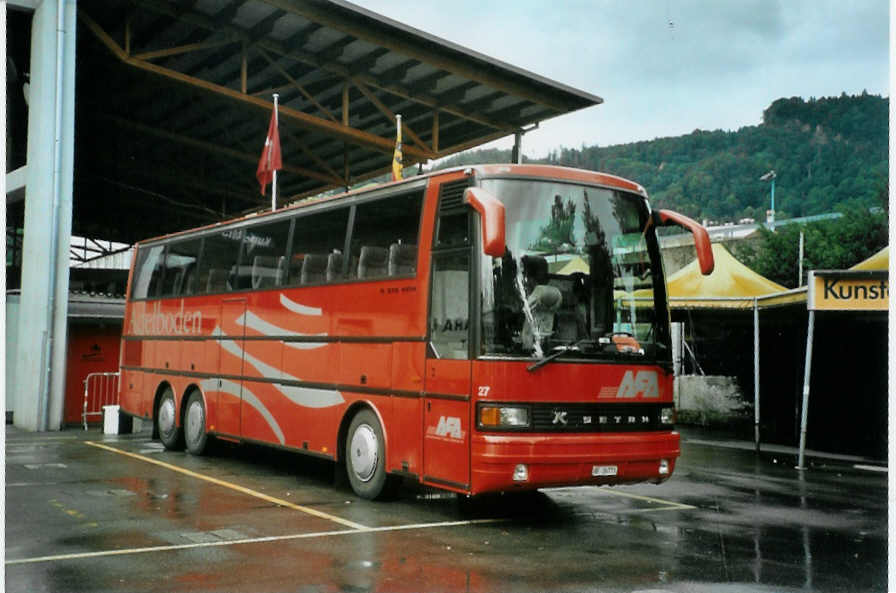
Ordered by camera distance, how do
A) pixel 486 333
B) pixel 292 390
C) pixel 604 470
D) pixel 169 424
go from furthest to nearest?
pixel 169 424 < pixel 292 390 < pixel 604 470 < pixel 486 333

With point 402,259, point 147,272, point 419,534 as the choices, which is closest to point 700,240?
point 402,259

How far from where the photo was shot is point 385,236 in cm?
1014

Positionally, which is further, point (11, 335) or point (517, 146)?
point (517, 146)

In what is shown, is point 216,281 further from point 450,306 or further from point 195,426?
point 450,306

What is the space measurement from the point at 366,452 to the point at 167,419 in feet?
20.1

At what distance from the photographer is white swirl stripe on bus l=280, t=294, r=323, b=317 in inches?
445

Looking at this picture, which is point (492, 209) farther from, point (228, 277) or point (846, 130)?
point (846, 130)

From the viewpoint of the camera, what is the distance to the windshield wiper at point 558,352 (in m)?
8.54

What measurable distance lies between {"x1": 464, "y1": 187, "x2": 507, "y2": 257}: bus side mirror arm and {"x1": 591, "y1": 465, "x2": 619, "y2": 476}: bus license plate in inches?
89.6

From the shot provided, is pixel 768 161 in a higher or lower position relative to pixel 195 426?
higher

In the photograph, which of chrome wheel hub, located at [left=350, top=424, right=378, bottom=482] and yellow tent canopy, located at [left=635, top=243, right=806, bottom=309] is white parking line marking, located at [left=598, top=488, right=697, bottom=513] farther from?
yellow tent canopy, located at [left=635, top=243, right=806, bottom=309]

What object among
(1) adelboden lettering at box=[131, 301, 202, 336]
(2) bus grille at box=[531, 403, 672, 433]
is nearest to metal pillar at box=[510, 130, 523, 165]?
(1) adelboden lettering at box=[131, 301, 202, 336]

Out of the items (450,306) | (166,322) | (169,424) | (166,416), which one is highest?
(450,306)

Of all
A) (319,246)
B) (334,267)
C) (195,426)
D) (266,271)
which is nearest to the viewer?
(334,267)
